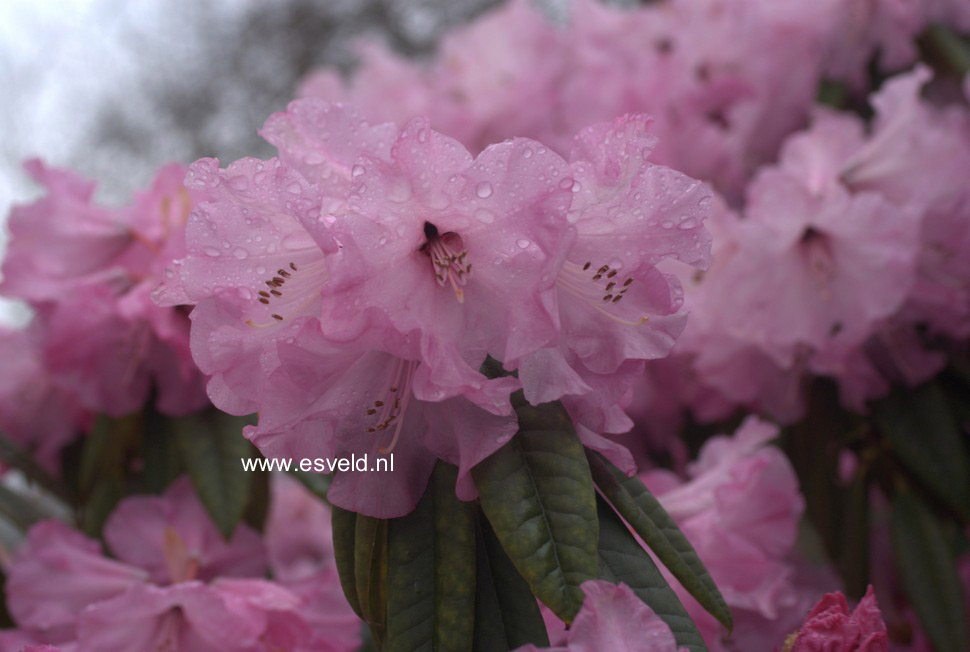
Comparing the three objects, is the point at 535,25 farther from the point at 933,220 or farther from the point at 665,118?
the point at 933,220

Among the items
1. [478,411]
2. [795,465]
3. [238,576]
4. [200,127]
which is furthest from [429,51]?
[478,411]

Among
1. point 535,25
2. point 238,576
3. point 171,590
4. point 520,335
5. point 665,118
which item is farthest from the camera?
point 535,25

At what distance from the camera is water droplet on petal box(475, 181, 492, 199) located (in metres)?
0.48

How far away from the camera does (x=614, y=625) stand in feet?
1.50

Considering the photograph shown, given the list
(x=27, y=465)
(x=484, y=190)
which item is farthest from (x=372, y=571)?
(x=27, y=465)

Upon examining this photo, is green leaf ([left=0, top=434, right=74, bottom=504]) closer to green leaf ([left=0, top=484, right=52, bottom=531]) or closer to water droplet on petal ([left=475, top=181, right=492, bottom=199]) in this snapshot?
green leaf ([left=0, top=484, right=52, bottom=531])

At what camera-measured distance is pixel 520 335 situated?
1.56ft

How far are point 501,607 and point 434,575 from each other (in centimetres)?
4

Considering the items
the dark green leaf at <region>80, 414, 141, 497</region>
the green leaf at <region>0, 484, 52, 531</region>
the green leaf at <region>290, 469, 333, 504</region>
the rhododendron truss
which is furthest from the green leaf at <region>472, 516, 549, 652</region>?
the green leaf at <region>0, 484, 52, 531</region>

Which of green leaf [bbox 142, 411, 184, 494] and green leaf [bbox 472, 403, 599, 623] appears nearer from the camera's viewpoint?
green leaf [bbox 472, 403, 599, 623]

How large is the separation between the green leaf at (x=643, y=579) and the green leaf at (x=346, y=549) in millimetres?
145

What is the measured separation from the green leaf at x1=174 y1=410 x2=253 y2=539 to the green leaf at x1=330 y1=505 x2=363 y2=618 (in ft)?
0.97

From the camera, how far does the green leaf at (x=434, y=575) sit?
0.49 meters

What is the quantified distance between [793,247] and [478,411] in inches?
23.3
